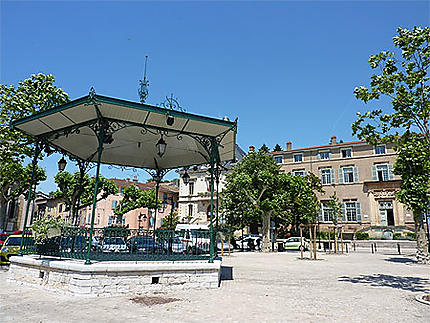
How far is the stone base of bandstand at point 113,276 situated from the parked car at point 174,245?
0.89 meters

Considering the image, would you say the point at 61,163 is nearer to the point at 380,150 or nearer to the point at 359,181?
the point at 359,181

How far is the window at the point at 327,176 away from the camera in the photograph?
41.8m

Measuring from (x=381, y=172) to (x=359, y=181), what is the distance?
2822mm

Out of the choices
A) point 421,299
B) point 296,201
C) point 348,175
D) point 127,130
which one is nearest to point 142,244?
point 127,130

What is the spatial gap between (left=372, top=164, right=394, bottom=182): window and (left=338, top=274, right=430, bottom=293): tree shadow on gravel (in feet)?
98.4

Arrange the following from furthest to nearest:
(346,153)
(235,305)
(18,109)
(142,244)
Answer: (346,153) < (18,109) < (142,244) < (235,305)

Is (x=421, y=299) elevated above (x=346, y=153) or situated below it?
below

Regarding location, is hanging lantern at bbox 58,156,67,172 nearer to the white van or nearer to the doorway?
the white van

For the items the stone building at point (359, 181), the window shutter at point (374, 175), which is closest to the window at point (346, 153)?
the stone building at point (359, 181)

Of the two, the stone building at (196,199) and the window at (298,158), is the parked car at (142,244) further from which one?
the window at (298,158)

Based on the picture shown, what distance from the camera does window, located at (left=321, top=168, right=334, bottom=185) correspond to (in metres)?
41.8

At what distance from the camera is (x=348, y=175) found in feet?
134

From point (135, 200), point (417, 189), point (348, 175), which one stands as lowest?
point (417, 189)

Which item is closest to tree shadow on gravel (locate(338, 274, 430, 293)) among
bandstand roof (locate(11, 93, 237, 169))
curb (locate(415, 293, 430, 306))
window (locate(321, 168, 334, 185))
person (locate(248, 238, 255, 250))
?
curb (locate(415, 293, 430, 306))
